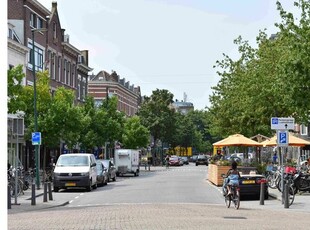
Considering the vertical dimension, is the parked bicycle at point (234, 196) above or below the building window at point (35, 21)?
below

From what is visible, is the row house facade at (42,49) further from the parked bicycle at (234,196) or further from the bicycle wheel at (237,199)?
the bicycle wheel at (237,199)

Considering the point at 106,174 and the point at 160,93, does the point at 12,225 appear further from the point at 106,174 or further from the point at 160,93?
the point at 160,93

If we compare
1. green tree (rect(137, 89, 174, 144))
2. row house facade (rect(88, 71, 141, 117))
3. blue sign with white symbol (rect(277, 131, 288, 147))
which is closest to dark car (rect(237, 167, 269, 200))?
blue sign with white symbol (rect(277, 131, 288, 147))

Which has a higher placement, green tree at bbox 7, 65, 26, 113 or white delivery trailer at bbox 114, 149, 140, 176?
green tree at bbox 7, 65, 26, 113

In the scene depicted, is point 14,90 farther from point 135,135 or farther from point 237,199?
point 135,135

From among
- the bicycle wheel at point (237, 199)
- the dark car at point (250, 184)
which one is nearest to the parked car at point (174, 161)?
the dark car at point (250, 184)

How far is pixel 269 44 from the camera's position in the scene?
41.9m

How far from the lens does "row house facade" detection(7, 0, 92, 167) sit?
48.7 m

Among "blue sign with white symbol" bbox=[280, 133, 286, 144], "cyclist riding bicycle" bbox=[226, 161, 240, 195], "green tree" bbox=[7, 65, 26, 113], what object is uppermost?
"green tree" bbox=[7, 65, 26, 113]

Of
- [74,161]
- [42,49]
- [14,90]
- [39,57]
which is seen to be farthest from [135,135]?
[14,90]

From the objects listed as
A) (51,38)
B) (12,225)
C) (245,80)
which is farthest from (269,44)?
(12,225)

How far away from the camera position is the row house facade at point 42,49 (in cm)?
4869

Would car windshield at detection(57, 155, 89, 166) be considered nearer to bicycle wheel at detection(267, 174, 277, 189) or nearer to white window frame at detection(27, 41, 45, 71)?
bicycle wheel at detection(267, 174, 277, 189)

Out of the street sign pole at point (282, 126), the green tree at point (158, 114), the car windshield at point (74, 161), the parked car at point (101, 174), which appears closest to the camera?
the street sign pole at point (282, 126)
